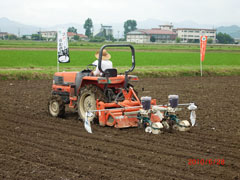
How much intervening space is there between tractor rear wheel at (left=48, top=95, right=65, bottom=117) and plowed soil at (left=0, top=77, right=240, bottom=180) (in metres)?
0.21

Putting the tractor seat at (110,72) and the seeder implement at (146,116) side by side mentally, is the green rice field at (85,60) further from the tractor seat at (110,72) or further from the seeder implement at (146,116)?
the seeder implement at (146,116)

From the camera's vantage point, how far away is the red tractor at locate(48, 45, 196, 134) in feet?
25.8

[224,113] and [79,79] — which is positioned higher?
[79,79]

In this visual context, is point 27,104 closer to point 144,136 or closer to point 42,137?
point 42,137

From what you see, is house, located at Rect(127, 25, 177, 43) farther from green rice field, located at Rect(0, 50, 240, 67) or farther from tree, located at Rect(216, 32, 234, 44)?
green rice field, located at Rect(0, 50, 240, 67)

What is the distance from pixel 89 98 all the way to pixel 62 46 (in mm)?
6901

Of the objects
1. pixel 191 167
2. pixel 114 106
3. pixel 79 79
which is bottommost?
pixel 191 167

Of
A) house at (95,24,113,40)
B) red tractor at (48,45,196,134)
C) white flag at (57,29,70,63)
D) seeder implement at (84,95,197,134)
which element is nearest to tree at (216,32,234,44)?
house at (95,24,113,40)

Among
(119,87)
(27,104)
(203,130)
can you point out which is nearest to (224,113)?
(203,130)

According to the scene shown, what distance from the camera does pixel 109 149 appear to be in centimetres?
650

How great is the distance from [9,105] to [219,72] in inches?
602

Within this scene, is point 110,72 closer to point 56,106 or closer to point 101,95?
point 101,95

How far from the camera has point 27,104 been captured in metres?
11.6

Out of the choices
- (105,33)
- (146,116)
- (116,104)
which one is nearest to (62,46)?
(116,104)
